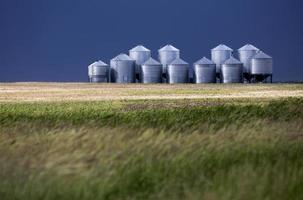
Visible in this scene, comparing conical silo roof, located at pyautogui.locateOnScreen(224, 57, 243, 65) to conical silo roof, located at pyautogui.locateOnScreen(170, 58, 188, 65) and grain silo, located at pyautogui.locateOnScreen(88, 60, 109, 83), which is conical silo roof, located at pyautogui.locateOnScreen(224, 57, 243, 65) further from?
grain silo, located at pyautogui.locateOnScreen(88, 60, 109, 83)

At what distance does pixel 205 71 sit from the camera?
273 ft

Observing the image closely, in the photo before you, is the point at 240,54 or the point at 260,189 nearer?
the point at 260,189

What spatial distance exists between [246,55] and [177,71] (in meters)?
11.5

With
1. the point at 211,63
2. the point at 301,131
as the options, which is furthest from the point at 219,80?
the point at 301,131

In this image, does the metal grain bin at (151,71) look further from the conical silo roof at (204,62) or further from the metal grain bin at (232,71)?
the metal grain bin at (232,71)

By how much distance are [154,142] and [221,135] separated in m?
1.60

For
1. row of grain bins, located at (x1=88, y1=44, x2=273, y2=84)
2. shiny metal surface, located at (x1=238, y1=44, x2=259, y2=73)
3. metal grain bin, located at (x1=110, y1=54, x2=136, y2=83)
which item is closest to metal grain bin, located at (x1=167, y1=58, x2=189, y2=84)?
row of grain bins, located at (x1=88, y1=44, x2=273, y2=84)

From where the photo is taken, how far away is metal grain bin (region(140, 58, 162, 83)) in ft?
273

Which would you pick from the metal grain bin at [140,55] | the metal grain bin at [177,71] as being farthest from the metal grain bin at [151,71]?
the metal grain bin at [140,55]

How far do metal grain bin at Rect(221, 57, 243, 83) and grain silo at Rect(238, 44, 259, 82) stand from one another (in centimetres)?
209

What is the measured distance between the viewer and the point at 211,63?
83.2m

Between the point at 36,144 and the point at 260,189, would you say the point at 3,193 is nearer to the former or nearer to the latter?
the point at 36,144

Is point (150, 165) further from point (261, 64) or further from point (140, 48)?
point (140, 48)

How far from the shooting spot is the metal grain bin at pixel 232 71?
8150cm
